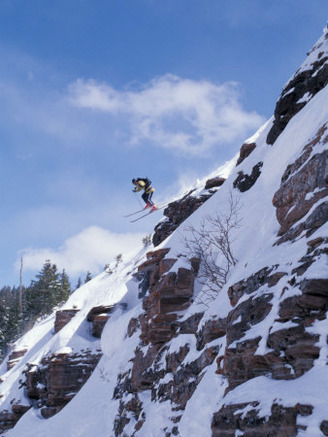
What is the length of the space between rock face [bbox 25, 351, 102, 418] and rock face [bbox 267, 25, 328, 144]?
2008 cm

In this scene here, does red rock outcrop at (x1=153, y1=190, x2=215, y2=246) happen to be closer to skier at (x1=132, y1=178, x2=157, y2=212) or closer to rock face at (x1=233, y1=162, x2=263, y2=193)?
skier at (x1=132, y1=178, x2=157, y2=212)

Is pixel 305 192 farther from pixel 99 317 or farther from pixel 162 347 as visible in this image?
pixel 99 317

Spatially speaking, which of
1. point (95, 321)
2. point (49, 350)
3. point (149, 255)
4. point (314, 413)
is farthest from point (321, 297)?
point (49, 350)

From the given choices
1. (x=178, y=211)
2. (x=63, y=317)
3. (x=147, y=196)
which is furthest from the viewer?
(x=63, y=317)

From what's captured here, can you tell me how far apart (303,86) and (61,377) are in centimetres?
2403

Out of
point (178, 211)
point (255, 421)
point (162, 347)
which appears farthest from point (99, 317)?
point (255, 421)

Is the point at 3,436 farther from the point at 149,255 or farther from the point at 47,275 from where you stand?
the point at 47,275

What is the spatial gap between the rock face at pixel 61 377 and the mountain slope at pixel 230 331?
0.07 m

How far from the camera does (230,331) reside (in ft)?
28.8

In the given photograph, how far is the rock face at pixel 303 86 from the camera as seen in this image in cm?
1875

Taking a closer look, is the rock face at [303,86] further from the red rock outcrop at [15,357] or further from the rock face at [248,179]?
the red rock outcrop at [15,357]

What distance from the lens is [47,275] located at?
6019 centimetres

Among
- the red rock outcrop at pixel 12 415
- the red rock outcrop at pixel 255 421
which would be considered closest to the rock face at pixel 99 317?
the red rock outcrop at pixel 12 415

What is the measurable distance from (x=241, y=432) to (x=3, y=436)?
89.6ft
